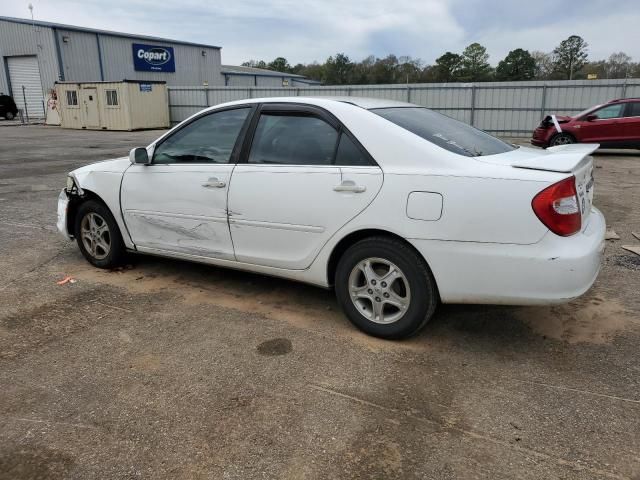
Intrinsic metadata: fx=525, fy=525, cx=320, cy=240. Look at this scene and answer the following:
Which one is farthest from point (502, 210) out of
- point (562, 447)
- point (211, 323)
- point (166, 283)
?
point (166, 283)

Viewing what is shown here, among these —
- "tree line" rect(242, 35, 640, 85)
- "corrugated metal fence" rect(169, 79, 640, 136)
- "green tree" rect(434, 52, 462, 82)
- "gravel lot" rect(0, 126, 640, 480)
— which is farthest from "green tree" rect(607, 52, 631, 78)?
"gravel lot" rect(0, 126, 640, 480)

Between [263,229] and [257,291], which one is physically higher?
[263,229]

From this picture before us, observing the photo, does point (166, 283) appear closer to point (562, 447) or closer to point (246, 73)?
point (562, 447)

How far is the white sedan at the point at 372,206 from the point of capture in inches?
118

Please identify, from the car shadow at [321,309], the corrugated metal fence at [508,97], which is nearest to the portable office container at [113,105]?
the corrugated metal fence at [508,97]

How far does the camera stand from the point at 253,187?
3834mm

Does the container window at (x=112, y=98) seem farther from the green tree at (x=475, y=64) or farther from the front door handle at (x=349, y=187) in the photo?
the green tree at (x=475, y=64)

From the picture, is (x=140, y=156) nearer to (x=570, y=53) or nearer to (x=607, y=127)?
(x=607, y=127)

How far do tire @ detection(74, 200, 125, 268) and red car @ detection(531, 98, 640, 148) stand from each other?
41.1ft

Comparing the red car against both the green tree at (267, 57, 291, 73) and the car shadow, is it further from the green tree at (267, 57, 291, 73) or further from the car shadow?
the green tree at (267, 57, 291, 73)

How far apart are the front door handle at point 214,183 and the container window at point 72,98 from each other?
87.8 ft

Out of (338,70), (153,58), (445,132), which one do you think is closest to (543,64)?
(338,70)

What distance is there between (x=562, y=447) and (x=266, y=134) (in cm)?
276

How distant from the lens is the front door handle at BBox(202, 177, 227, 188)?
157 inches
